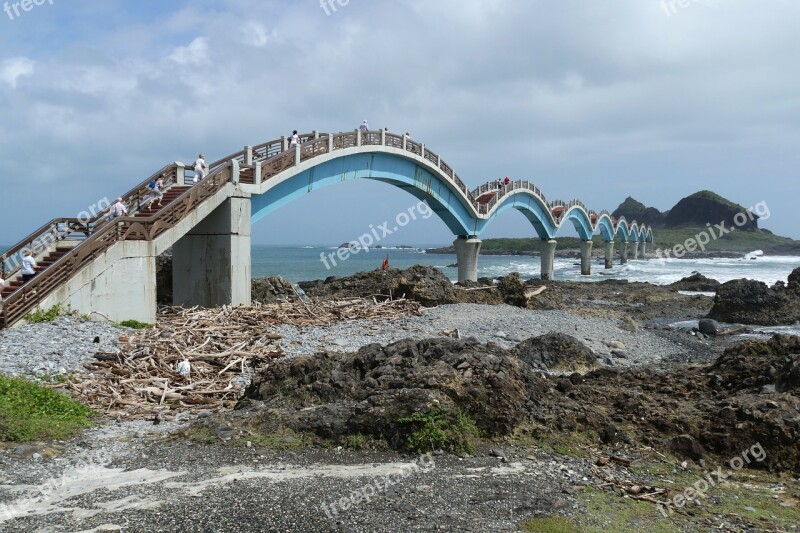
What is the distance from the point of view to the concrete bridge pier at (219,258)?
768 inches

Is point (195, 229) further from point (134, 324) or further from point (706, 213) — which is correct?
point (706, 213)

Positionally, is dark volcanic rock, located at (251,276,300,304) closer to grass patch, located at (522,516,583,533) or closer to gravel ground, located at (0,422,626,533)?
gravel ground, located at (0,422,626,533)

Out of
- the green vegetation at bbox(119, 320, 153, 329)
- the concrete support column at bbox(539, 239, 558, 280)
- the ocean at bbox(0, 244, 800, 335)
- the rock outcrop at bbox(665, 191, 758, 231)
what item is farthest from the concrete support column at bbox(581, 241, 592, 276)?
the rock outcrop at bbox(665, 191, 758, 231)

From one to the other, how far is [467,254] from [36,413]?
32639 millimetres

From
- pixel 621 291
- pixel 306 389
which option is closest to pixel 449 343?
pixel 306 389

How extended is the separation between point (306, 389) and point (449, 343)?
240 centimetres

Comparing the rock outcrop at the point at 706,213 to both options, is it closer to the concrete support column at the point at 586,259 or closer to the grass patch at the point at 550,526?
the concrete support column at the point at 586,259

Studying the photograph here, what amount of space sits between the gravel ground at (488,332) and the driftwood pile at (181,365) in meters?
0.90

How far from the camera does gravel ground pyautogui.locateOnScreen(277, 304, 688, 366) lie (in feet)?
49.5

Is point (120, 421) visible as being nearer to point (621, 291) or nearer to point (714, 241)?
point (621, 291)

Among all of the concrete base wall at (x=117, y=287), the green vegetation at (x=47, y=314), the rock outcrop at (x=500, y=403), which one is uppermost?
the concrete base wall at (x=117, y=287)

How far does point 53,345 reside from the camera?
11961 millimetres

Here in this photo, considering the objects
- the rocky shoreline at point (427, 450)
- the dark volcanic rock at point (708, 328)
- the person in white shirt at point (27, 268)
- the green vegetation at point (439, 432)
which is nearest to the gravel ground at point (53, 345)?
the rocky shoreline at point (427, 450)

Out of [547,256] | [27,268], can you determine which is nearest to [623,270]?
[547,256]
